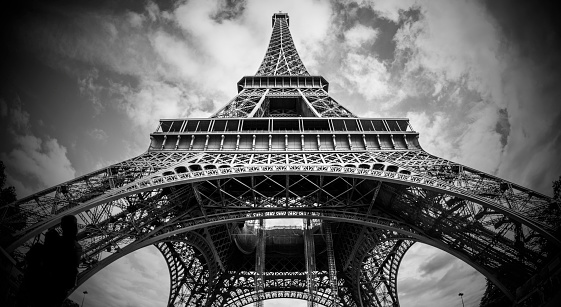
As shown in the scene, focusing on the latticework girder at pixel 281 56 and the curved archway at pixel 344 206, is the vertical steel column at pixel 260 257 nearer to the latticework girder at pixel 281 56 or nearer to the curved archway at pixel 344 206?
the curved archway at pixel 344 206

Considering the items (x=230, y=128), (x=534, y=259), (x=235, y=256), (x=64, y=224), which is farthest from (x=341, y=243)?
(x=64, y=224)

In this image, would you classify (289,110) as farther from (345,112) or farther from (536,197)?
(536,197)

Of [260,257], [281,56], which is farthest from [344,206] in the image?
[281,56]

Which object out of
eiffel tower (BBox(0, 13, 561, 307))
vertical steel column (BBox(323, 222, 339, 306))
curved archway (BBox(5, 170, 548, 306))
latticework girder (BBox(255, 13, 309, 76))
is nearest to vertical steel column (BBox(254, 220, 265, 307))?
eiffel tower (BBox(0, 13, 561, 307))

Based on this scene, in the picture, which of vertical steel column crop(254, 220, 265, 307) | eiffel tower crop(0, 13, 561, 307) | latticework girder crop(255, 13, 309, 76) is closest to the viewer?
eiffel tower crop(0, 13, 561, 307)

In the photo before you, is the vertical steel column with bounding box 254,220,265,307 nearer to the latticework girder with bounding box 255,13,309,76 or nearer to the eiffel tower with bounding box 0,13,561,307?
the eiffel tower with bounding box 0,13,561,307

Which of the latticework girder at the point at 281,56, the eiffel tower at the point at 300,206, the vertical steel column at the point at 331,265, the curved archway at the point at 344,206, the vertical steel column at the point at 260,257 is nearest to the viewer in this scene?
the eiffel tower at the point at 300,206

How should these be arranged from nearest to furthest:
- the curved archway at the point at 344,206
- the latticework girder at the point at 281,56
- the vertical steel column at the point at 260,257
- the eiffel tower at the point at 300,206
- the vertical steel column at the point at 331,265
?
the eiffel tower at the point at 300,206
the curved archway at the point at 344,206
the vertical steel column at the point at 331,265
the vertical steel column at the point at 260,257
the latticework girder at the point at 281,56

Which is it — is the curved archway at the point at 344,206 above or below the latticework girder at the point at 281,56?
below

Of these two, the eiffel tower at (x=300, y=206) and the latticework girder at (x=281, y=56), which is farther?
the latticework girder at (x=281, y=56)

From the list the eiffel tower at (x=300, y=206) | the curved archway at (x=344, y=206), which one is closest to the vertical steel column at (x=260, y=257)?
the eiffel tower at (x=300, y=206)

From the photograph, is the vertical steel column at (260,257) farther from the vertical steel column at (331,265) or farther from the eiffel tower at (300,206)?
the vertical steel column at (331,265)
